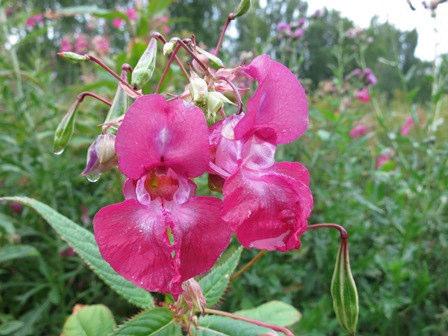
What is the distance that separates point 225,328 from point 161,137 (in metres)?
0.44

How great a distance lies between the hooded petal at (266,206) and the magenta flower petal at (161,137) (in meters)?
0.06

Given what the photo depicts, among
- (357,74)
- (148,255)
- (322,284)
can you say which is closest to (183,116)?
(148,255)

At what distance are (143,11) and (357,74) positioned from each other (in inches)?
63.0

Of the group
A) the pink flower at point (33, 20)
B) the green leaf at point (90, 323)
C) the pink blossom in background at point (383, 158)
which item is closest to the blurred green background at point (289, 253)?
the pink blossom in background at point (383, 158)

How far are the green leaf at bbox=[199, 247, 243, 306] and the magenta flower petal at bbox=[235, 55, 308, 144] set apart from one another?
37 cm

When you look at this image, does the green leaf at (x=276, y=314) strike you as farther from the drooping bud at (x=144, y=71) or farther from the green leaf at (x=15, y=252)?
the green leaf at (x=15, y=252)

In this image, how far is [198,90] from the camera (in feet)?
2.16

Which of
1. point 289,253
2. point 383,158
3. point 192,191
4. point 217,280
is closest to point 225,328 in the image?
point 217,280

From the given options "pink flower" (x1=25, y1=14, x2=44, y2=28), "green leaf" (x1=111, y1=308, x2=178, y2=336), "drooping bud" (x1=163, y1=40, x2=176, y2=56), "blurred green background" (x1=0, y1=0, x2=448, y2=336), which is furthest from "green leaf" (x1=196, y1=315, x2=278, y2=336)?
"pink flower" (x1=25, y1=14, x2=44, y2=28)

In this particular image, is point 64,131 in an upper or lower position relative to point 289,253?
upper

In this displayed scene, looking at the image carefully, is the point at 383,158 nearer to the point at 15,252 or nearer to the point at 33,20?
the point at 15,252

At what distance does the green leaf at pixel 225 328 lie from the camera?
2.92ft

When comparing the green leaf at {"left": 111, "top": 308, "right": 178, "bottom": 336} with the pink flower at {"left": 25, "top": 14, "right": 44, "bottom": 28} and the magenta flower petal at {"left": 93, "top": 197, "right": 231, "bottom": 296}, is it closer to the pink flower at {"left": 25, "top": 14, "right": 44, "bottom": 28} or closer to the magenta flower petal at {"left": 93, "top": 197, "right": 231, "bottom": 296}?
the magenta flower petal at {"left": 93, "top": 197, "right": 231, "bottom": 296}

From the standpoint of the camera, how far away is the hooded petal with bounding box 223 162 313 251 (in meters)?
0.61
